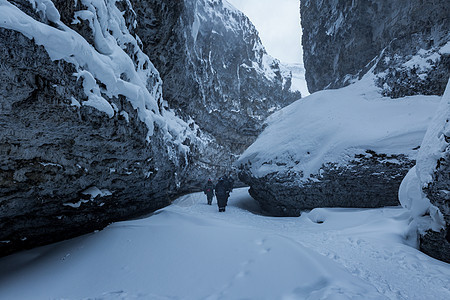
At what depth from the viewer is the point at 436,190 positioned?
13.7 ft

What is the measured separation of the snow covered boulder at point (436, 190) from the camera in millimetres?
4023

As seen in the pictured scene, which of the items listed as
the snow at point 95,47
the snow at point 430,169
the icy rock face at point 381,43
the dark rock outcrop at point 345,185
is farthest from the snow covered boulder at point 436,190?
the icy rock face at point 381,43

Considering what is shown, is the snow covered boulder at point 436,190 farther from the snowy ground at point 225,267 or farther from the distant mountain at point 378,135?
the snowy ground at point 225,267

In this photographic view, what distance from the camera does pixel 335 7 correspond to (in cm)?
1812

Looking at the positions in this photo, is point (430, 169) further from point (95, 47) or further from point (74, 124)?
point (95, 47)

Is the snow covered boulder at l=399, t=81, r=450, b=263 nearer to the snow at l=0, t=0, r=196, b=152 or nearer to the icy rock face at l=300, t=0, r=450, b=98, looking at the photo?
the snow at l=0, t=0, r=196, b=152

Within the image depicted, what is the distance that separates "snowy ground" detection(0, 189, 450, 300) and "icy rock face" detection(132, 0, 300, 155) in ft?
34.3

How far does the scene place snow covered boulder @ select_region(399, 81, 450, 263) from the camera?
13.2 feet

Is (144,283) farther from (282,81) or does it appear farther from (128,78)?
(282,81)

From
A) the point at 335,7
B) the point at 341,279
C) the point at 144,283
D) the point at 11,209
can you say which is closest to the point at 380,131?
the point at 341,279

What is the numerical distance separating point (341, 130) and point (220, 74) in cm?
2308

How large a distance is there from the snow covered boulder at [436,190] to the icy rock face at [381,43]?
8.09m

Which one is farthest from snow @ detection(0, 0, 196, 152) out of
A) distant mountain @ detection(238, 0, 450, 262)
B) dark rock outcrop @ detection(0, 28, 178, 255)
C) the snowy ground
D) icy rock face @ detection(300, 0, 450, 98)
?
icy rock face @ detection(300, 0, 450, 98)

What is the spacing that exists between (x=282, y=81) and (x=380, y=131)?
36.0 metres
